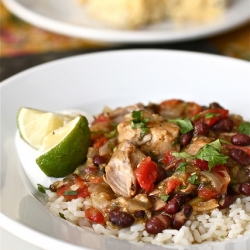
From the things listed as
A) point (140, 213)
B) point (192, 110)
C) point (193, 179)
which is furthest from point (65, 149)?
point (192, 110)

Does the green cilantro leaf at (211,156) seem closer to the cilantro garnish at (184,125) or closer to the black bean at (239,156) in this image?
the black bean at (239,156)

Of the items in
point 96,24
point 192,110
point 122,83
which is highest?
point 192,110

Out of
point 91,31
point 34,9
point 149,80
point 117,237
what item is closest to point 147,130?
point 117,237

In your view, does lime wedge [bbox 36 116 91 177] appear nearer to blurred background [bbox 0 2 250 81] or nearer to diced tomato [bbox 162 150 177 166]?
diced tomato [bbox 162 150 177 166]

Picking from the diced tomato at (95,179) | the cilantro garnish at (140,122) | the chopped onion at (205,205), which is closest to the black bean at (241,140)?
the chopped onion at (205,205)

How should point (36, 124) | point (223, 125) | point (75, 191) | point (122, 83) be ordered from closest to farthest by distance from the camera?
1. point (75, 191)
2. point (223, 125)
3. point (36, 124)
4. point (122, 83)

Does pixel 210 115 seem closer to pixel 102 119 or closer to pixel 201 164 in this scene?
pixel 201 164

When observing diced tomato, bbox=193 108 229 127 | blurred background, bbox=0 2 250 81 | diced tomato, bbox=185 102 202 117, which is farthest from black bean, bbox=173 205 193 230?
blurred background, bbox=0 2 250 81
